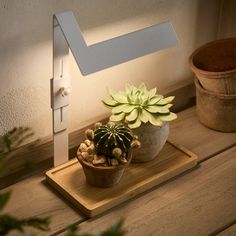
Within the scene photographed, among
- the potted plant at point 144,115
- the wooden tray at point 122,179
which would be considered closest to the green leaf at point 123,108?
the potted plant at point 144,115

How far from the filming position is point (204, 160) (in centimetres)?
120

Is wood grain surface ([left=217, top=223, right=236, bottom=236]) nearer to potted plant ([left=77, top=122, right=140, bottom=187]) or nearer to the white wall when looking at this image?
potted plant ([left=77, top=122, right=140, bottom=187])

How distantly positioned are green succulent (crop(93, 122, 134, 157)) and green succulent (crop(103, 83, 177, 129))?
0.14 ft

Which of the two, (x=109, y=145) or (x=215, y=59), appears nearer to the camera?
(x=109, y=145)

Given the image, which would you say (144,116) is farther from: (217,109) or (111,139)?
(217,109)

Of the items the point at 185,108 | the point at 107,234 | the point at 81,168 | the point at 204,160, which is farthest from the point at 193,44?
the point at 107,234

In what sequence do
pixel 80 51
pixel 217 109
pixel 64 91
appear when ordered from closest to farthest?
pixel 80 51, pixel 64 91, pixel 217 109

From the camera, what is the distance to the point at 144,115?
1.09 meters

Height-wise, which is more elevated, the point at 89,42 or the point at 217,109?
the point at 89,42

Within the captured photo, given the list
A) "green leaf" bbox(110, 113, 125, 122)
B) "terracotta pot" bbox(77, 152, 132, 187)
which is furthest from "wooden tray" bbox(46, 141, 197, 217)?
"green leaf" bbox(110, 113, 125, 122)

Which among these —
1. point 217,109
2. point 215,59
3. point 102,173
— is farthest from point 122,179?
point 215,59

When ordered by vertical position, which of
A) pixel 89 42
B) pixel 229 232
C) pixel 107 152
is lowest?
pixel 229 232

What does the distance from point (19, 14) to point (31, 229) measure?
39 cm

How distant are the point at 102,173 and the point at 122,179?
8cm
